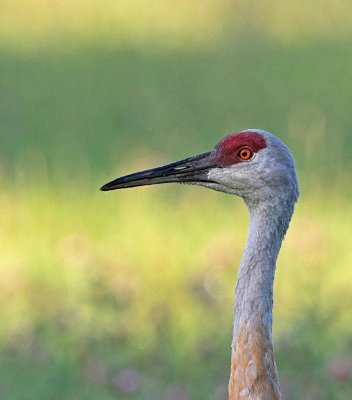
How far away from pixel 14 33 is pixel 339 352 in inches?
408

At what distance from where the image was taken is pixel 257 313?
4555 mm

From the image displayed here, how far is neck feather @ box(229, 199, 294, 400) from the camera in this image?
4551 millimetres

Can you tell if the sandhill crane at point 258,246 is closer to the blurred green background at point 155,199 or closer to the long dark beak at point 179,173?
the long dark beak at point 179,173

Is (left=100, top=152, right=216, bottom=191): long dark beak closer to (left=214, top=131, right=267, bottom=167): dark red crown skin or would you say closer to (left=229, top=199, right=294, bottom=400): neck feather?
(left=214, top=131, right=267, bottom=167): dark red crown skin

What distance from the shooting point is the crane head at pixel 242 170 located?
4.61 meters

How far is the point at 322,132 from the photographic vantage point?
10.9 meters

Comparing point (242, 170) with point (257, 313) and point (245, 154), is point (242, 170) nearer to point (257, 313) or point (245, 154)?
point (245, 154)

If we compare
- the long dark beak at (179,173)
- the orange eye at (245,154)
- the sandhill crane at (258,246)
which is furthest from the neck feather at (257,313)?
the long dark beak at (179,173)

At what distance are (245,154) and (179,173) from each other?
0.26 metres

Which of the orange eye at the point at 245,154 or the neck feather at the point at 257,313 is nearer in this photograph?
the neck feather at the point at 257,313

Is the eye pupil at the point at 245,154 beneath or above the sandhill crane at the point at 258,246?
above

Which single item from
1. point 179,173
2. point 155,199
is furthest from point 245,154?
point 155,199

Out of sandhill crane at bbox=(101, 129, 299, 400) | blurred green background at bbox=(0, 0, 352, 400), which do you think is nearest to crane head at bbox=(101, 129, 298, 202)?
sandhill crane at bbox=(101, 129, 299, 400)

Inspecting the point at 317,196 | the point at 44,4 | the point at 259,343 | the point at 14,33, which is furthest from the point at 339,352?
the point at 44,4
